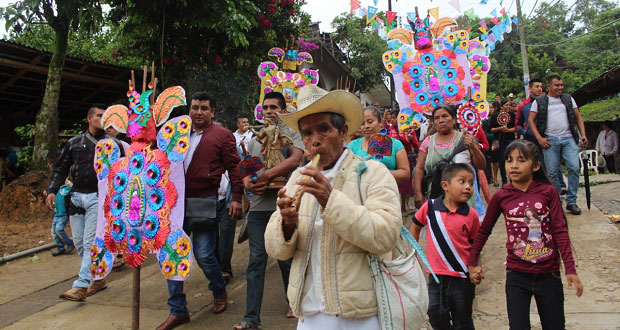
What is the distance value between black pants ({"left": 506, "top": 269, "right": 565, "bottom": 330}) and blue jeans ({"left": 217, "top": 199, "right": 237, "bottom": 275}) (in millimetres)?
3034

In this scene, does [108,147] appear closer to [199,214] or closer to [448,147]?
[199,214]

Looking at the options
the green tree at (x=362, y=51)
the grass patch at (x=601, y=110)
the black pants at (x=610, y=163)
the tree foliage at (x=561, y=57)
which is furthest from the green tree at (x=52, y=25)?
the tree foliage at (x=561, y=57)

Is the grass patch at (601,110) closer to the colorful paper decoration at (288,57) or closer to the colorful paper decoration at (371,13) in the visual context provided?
the colorful paper decoration at (371,13)

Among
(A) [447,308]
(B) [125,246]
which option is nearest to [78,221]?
(B) [125,246]

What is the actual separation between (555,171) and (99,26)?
314 inches

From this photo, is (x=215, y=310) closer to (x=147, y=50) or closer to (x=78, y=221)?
(x=78, y=221)

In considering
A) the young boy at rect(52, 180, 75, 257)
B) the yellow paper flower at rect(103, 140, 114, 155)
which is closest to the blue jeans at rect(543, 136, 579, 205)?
the yellow paper flower at rect(103, 140, 114, 155)

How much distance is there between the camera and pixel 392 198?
2.01 m

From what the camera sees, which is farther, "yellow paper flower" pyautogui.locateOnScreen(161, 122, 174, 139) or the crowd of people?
"yellow paper flower" pyautogui.locateOnScreen(161, 122, 174, 139)

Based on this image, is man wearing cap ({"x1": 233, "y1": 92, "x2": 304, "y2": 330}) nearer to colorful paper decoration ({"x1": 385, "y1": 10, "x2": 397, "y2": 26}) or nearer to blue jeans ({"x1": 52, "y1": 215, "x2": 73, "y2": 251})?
blue jeans ({"x1": 52, "y1": 215, "x2": 73, "y2": 251})

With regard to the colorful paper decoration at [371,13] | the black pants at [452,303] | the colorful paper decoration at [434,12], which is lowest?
the black pants at [452,303]

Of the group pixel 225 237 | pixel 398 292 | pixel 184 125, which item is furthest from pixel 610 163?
pixel 398 292

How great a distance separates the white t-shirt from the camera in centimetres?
602

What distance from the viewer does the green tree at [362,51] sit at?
24484mm
